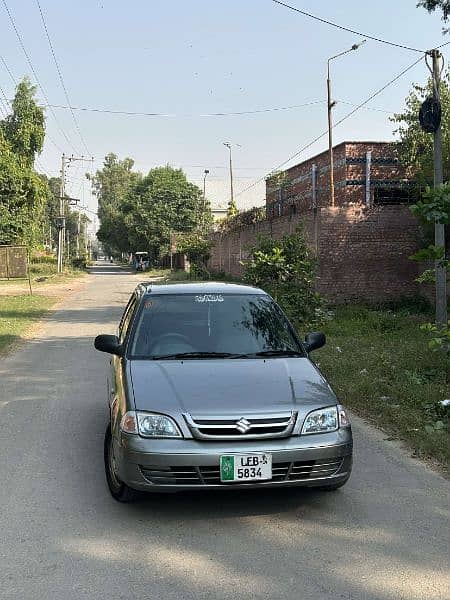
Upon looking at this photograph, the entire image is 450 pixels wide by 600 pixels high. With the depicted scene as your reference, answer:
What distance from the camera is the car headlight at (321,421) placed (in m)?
4.42

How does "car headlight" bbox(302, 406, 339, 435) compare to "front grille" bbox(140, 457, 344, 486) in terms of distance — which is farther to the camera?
"car headlight" bbox(302, 406, 339, 435)

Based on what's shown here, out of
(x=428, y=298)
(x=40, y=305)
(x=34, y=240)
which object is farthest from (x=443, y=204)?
(x=34, y=240)

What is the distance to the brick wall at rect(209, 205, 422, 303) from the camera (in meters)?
17.8

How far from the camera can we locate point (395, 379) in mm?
8797

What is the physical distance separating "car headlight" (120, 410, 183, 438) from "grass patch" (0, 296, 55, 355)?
328 inches

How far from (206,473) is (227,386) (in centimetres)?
66

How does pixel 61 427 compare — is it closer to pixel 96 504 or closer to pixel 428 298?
pixel 96 504

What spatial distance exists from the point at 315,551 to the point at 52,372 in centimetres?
697

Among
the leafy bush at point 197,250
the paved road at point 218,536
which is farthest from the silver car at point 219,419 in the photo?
the leafy bush at point 197,250

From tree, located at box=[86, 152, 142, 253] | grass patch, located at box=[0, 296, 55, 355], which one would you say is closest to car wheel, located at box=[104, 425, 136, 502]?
grass patch, located at box=[0, 296, 55, 355]

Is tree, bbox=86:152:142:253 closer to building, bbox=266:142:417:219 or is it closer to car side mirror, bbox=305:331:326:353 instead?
building, bbox=266:142:417:219

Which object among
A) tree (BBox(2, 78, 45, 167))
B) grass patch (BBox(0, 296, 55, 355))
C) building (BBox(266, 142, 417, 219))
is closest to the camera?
grass patch (BBox(0, 296, 55, 355))

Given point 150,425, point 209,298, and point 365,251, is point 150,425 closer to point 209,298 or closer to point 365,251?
point 209,298

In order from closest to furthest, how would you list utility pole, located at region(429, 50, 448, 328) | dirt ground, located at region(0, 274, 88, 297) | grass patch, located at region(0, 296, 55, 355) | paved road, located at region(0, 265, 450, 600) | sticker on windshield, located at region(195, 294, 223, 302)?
1. paved road, located at region(0, 265, 450, 600)
2. sticker on windshield, located at region(195, 294, 223, 302)
3. utility pole, located at region(429, 50, 448, 328)
4. grass patch, located at region(0, 296, 55, 355)
5. dirt ground, located at region(0, 274, 88, 297)
